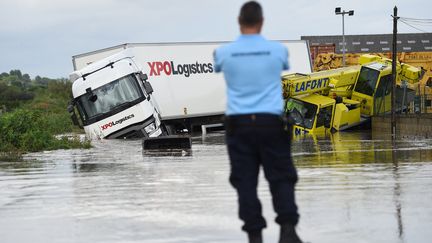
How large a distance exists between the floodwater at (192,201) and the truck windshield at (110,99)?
426 inches

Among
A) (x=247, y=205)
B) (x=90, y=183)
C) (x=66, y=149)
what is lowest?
(x=66, y=149)

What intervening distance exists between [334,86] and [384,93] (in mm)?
2740

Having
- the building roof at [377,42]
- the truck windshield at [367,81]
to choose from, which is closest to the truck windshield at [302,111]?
the truck windshield at [367,81]

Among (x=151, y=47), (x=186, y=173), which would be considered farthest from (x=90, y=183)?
(x=151, y=47)

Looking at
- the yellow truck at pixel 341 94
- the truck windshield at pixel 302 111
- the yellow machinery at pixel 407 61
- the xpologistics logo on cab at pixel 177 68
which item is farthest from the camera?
the yellow machinery at pixel 407 61

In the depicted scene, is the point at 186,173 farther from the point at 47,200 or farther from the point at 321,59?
the point at 321,59

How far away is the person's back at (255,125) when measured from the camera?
562 cm

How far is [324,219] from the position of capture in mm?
8055

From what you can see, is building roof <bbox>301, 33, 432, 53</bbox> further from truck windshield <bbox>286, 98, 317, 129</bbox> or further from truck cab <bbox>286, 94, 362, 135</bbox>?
truck windshield <bbox>286, 98, 317, 129</bbox>

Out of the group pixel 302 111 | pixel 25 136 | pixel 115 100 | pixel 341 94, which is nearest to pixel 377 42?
pixel 341 94

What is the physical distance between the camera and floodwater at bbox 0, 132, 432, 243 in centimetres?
754

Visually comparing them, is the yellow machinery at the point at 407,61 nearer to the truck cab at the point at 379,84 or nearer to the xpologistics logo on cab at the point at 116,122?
the truck cab at the point at 379,84

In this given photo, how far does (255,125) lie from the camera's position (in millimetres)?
5609

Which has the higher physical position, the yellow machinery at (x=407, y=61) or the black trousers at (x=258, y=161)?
the black trousers at (x=258, y=161)
